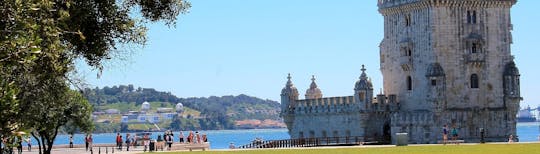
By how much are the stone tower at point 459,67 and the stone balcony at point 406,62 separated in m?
0.05

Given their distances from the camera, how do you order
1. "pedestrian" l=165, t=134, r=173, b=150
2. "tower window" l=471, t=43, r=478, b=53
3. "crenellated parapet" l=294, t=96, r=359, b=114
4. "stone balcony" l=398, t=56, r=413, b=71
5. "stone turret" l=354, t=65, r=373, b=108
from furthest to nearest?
1. "crenellated parapet" l=294, t=96, r=359, b=114
2. "stone turret" l=354, t=65, r=373, b=108
3. "stone balcony" l=398, t=56, r=413, b=71
4. "tower window" l=471, t=43, r=478, b=53
5. "pedestrian" l=165, t=134, r=173, b=150

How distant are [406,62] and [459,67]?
4491 millimetres

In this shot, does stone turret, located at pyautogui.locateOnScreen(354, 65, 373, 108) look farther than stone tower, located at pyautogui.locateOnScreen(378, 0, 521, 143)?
Yes

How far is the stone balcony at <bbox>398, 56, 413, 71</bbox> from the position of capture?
85.7 meters

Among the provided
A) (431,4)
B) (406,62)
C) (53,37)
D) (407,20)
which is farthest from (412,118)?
(53,37)

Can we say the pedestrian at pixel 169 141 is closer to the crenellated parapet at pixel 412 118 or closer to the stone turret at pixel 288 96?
the crenellated parapet at pixel 412 118

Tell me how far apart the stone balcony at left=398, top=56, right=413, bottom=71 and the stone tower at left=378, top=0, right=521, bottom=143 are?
0.05 metres

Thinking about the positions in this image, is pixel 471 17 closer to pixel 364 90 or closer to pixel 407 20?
pixel 407 20

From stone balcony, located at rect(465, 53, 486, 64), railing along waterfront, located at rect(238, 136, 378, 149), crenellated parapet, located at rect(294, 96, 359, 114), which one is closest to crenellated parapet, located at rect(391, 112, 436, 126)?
railing along waterfront, located at rect(238, 136, 378, 149)

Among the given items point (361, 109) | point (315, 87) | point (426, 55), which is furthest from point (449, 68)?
point (315, 87)

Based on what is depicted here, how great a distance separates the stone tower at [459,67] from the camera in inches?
3265

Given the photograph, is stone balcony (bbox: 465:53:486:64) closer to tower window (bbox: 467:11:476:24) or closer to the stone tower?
the stone tower

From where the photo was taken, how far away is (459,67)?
274 feet

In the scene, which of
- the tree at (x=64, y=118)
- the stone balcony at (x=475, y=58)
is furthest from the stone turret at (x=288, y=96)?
the tree at (x=64, y=118)
